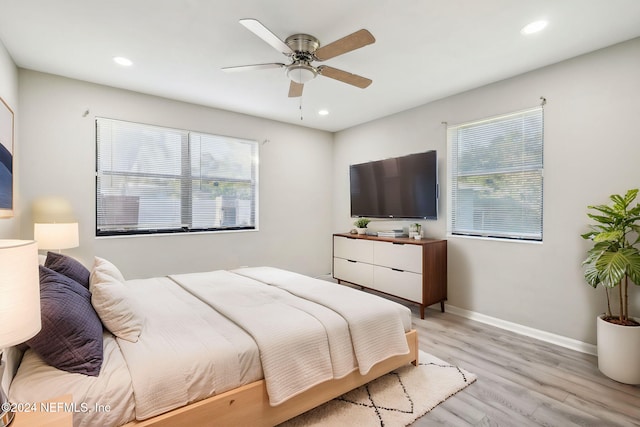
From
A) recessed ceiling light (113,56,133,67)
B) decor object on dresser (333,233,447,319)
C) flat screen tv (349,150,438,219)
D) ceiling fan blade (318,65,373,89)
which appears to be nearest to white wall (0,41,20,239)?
recessed ceiling light (113,56,133,67)

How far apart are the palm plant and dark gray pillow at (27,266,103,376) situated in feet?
10.4

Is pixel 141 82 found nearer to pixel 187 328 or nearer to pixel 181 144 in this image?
pixel 181 144

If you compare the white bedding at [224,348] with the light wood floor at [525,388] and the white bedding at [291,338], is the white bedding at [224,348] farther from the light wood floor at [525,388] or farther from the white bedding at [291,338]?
the light wood floor at [525,388]

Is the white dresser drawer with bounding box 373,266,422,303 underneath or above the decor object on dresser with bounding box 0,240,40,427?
underneath

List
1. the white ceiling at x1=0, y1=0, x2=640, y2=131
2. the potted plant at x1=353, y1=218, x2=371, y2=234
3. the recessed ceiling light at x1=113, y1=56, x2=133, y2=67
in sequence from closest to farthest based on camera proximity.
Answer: the white ceiling at x1=0, y1=0, x2=640, y2=131, the recessed ceiling light at x1=113, y1=56, x2=133, y2=67, the potted plant at x1=353, y1=218, x2=371, y2=234

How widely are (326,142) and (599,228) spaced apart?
3.88 m

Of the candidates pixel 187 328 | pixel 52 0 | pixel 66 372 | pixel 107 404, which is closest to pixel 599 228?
pixel 187 328

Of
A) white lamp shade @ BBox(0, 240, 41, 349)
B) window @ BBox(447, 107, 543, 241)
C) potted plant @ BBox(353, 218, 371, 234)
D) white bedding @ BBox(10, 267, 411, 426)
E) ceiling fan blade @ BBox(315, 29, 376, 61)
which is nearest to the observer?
white lamp shade @ BBox(0, 240, 41, 349)

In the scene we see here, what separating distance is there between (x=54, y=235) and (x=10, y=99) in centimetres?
124

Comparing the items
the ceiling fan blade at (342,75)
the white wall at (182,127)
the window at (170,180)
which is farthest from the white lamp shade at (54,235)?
the ceiling fan blade at (342,75)

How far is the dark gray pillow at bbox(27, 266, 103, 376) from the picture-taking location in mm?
1348

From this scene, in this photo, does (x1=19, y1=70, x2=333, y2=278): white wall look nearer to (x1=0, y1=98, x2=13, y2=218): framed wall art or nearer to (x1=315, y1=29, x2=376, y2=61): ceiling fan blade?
A: (x1=0, y1=98, x2=13, y2=218): framed wall art

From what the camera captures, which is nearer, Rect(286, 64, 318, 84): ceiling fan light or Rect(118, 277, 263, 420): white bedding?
Rect(118, 277, 263, 420): white bedding

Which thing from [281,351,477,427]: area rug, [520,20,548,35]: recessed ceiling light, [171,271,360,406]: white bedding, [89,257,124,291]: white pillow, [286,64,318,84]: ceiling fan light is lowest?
[281,351,477,427]: area rug
